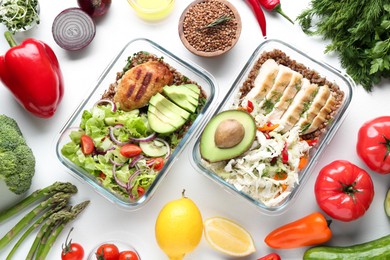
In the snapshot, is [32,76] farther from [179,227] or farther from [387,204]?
[387,204]

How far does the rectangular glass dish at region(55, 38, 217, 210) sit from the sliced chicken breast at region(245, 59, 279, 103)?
225mm

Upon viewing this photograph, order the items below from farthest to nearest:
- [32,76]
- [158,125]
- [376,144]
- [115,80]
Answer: [115,80] → [32,76] → [158,125] → [376,144]

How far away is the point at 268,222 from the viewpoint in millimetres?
4137

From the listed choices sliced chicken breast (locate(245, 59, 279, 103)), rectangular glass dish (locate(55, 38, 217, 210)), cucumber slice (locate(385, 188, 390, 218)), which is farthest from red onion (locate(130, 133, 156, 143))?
cucumber slice (locate(385, 188, 390, 218))

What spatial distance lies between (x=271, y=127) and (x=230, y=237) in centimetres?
67

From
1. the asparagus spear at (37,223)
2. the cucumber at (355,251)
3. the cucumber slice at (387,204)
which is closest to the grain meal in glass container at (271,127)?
the cucumber at (355,251)

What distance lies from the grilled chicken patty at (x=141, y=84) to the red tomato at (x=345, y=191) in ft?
3.50

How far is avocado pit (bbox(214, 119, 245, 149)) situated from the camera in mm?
3793

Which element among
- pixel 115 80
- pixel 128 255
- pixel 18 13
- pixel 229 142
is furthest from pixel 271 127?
pixel 18 13

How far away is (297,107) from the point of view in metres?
4.01

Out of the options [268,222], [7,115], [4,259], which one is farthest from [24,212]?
[268,222]

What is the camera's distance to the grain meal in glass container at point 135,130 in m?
4.04

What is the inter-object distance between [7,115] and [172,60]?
1065mm

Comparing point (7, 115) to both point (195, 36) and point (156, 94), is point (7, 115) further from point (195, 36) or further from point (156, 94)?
point (195, 36)
